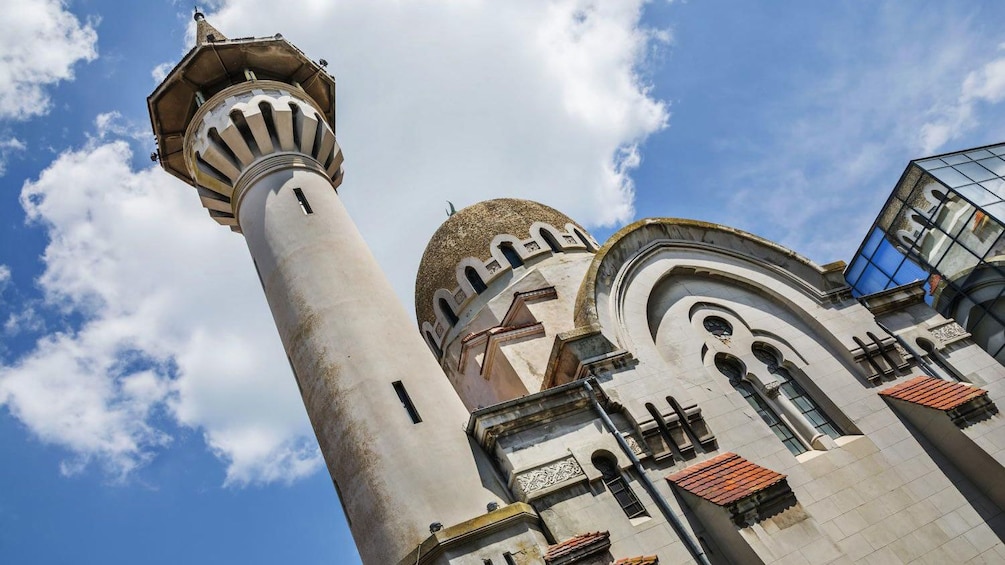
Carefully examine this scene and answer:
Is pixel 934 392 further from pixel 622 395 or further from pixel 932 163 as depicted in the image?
pixel 932 163

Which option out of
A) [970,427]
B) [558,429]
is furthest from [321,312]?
[970,427]

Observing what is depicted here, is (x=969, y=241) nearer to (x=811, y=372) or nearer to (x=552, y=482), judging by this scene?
(x=811, y=372)

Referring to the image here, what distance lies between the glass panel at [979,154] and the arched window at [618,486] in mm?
19248

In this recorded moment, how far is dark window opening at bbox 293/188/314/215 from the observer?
649 inches

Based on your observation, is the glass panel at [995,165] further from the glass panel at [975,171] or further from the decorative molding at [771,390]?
the decorative molding at [771,390]

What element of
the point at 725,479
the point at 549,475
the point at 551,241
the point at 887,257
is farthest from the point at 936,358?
the point at 551,241

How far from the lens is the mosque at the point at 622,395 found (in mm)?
11797

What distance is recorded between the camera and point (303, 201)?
54.9 feet

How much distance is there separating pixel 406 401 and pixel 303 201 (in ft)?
21.3

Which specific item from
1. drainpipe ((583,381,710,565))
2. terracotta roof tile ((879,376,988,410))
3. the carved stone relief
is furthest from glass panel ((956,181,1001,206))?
drainpipe ((583,381,710,565))

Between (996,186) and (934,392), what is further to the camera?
(996,186)

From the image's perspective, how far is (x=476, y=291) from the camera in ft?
78.8

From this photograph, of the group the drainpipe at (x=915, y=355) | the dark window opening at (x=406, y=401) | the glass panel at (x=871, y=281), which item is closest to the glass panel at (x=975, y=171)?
the glass panel at (x=871, y=281)

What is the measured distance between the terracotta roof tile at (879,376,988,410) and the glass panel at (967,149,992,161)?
11.6 meters
